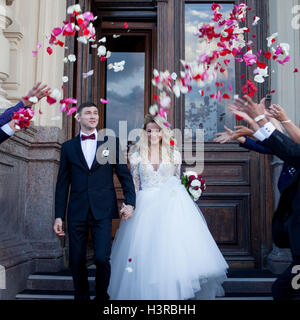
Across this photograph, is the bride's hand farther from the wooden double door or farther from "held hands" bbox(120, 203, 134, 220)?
the wooden double door

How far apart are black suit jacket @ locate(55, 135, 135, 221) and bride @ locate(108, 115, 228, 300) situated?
27 centimetres

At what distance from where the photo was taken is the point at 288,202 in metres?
2.53

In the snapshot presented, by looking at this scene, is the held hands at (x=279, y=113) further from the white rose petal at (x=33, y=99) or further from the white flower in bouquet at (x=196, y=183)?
the white flower in bouquet at (x=196, y=183)

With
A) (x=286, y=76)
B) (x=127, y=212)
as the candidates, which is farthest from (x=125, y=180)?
(x=286, y=76)

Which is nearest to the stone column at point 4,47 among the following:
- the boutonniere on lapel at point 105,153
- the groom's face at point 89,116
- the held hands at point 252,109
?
the groom's face at point 89,116

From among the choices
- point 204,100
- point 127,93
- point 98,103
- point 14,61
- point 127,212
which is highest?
point 127,93

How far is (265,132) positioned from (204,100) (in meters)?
3.77

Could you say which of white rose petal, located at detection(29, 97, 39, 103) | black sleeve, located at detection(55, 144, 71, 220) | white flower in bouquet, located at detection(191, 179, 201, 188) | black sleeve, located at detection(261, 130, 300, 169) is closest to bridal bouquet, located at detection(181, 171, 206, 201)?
white flower in bouquet, located at detection(191, 179, 201, 188)

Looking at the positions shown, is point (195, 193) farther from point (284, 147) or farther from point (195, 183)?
point (284, 147)

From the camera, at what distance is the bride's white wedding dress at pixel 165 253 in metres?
3.92
